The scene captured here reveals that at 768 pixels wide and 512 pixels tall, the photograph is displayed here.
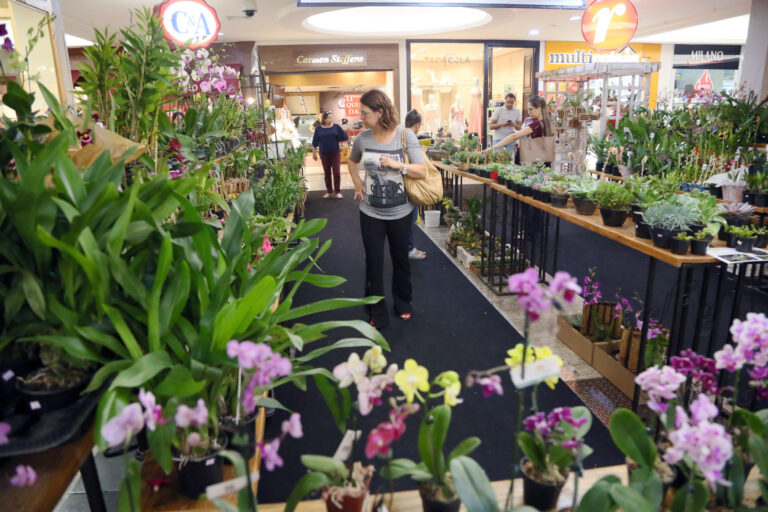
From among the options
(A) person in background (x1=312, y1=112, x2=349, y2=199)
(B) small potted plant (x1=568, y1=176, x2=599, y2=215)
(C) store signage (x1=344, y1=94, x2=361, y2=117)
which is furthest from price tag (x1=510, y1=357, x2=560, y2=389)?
(C) store signage (x1=344, y1=94, x2=361, y2=117)

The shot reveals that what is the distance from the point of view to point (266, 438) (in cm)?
225

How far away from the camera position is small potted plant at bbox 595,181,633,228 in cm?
251

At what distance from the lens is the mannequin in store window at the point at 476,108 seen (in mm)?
11723

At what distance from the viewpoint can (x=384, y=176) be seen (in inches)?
118

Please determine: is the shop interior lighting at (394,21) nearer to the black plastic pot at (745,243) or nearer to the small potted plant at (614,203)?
the small potted plant at (614,203)

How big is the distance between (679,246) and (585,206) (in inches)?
33.4

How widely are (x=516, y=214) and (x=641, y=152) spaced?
1.26m

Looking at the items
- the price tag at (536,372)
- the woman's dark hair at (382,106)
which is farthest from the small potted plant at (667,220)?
the price tag at (536,372)

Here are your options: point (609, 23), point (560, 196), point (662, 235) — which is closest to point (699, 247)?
point (662, 235)

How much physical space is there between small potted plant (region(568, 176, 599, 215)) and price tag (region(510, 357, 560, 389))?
7.28ft

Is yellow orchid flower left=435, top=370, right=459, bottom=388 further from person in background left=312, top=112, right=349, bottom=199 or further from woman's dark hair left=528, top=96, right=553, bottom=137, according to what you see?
person in background left=312, top=112, right=349, bottom=199

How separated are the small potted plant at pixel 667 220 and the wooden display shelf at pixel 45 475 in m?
2.07

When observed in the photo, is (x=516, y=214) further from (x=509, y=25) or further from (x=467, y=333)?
(x=509, y=25)

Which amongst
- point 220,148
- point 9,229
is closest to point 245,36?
point 220,148
